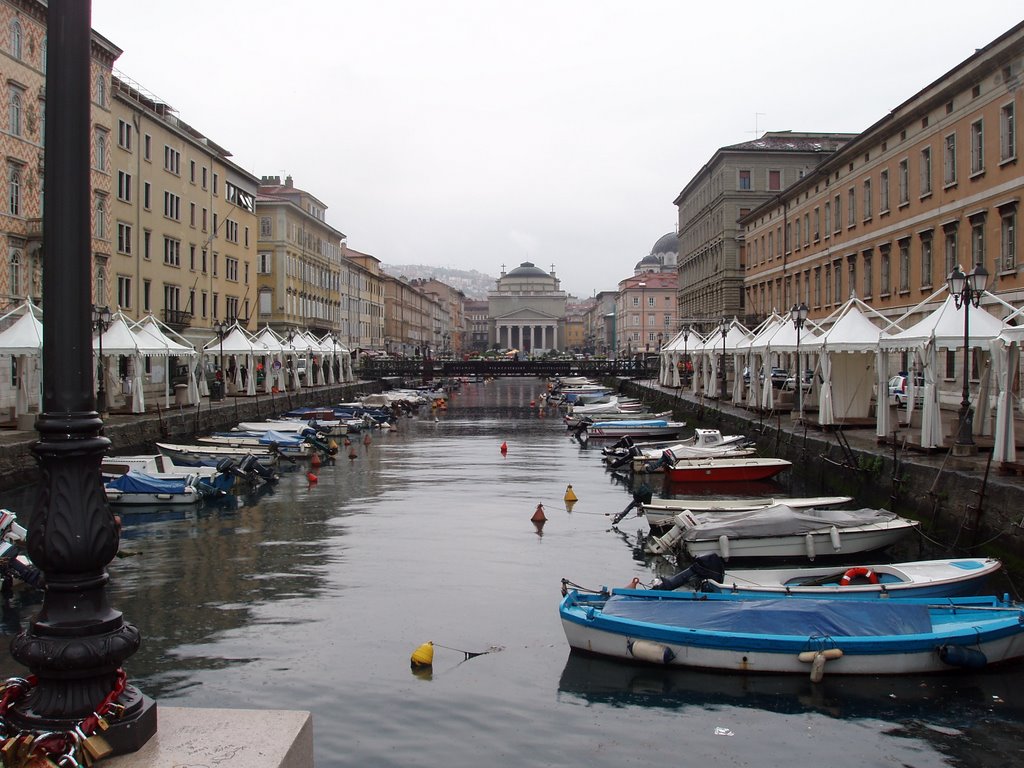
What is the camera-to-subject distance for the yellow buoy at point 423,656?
40.9ft

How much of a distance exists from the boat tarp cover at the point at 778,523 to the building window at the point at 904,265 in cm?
2594

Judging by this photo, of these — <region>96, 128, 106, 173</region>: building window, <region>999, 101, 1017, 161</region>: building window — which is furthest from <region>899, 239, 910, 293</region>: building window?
<region>96, 128, 106, 173</region>: building window

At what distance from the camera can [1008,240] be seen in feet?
106

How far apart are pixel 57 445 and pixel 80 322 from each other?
643 millimetres

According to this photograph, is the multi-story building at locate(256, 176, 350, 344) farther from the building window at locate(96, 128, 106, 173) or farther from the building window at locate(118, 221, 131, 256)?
the building window at locate(96, 128, 106, 173)

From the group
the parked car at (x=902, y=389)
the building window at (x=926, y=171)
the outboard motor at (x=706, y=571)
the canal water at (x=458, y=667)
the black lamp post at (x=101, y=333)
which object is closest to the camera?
the canal water at (x=458, y=667)

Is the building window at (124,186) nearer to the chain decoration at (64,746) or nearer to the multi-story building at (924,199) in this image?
the multi-story building at (924,199)

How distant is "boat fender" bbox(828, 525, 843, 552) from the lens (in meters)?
18.0

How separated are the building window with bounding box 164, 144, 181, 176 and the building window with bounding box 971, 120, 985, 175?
141 feet

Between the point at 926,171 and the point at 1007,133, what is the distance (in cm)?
727

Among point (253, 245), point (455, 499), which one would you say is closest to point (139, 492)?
point (455, 499)

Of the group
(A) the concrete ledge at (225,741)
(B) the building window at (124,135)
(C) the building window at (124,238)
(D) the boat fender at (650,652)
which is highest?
(B) the building window at (124,135)

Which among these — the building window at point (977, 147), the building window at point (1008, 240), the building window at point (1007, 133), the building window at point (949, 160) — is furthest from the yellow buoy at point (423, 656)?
the building window at point (949, 160)

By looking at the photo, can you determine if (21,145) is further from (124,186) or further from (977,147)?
(977,147)
